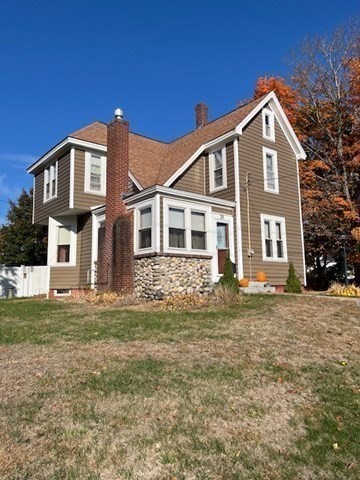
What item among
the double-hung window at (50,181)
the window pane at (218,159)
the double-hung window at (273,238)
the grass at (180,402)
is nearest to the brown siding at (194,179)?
the window pane at (218,159)

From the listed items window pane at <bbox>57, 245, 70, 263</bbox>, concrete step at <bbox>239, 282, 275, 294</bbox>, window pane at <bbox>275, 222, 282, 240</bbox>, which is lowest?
concrete step at <bbox>239, 282, 275, 294</bbox>

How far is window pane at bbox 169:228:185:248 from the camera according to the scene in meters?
12.7

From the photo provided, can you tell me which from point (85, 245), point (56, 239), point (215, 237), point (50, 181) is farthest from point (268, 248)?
point (50, 181)

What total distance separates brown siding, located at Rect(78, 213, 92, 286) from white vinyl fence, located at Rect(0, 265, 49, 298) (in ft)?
14.6

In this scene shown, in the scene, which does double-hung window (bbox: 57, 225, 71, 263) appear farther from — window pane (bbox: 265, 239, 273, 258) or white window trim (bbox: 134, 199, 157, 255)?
window pane (bbox: 265, 239, 273, 258)

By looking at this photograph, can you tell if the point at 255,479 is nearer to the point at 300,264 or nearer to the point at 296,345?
the point at 296,345

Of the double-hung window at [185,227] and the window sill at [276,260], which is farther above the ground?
the double-hung window at [185,227]

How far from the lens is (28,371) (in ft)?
16.4

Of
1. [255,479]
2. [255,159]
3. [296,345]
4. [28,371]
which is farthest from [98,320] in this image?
[255,159]

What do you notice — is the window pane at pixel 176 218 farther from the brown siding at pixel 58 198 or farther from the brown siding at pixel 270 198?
the brown siding at pixel 58 198

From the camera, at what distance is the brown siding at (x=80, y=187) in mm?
15738

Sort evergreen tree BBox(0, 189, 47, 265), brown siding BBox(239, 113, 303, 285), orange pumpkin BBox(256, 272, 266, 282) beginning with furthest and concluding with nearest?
evergreen tree BBox(0, 189, 47, 265) < brown siding BBox(239, 113, 303, 285) < orange pumpkin BBox(256, 272, 266, 282)

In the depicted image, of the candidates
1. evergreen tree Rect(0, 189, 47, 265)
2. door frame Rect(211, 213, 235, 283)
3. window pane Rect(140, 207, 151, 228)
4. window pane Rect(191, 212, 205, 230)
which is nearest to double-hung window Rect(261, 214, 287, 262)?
door frame Rect(211, 213, 235, 283)

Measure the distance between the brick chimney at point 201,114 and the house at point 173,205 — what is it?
2694mm
